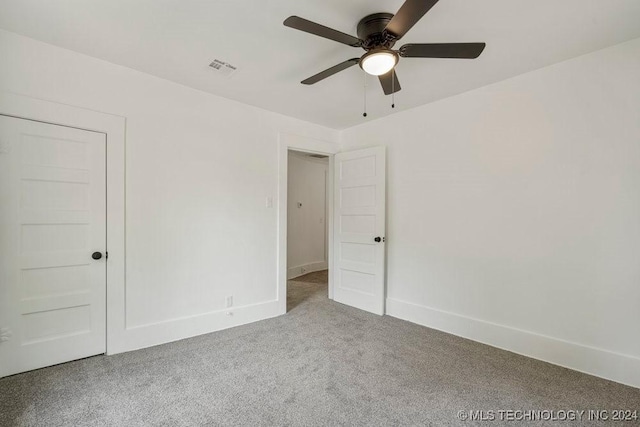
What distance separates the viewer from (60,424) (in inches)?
65.6

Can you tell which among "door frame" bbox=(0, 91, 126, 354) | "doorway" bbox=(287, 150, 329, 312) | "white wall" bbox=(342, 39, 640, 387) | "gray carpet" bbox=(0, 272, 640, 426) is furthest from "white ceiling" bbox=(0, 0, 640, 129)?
"doorway" bbox=(287, 150, 329, 312)

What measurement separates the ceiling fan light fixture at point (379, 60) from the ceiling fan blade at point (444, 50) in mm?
75

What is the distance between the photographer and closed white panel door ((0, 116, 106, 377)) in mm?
2113

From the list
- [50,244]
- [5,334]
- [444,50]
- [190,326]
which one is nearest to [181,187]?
[50,244]

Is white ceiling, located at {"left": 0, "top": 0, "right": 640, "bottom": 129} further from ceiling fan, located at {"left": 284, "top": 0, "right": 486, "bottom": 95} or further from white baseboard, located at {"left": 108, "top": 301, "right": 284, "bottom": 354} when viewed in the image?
white baseboard, located at {"left": 108, "top": 301, "right": 284, "bottom": 354}

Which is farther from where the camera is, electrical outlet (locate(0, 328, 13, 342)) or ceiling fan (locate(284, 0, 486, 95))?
electrical outlet (locate(0, 328, 13, 342))

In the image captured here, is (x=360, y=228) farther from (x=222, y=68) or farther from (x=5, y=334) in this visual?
(x=5, y=334)

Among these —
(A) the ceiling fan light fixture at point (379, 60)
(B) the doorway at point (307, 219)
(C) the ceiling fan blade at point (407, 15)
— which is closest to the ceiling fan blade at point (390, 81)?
(A) the ceiling fan light fixture at point (379, 60)

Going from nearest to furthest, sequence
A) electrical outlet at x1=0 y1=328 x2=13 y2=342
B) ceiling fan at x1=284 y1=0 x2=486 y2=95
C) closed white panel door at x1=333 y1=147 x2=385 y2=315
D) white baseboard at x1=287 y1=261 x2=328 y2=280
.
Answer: ceiling fan at x1=284 y1=0 x2=486 y2=95, electrical outlet at x1=0 y1=328 x2=13 y2=342, closed white panel door at x1=333 y1=147 x2=385 y2=315, white baseboard at x1=287 y1=261 x2=328 y2=280

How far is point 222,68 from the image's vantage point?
2.50 m

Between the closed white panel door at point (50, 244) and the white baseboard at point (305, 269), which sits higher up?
the closed white panel door at point (50, 244)

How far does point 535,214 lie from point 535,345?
1.16m

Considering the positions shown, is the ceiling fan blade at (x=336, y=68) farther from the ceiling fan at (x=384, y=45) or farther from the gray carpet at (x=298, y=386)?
the gray carpet at (x=298, y=386)

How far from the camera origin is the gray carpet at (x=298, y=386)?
5.77ft
